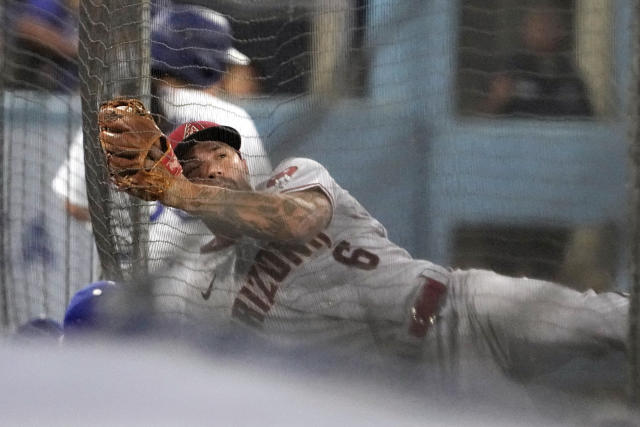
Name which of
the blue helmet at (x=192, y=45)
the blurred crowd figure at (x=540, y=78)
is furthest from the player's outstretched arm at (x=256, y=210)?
the blurred crowd figure at (x=540, y=78)

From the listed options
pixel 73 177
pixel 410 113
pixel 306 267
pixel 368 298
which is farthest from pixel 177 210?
pixel 73 177

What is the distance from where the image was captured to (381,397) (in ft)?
5.73

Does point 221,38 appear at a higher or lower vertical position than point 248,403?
higher

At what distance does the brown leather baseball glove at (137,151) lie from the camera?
8.25 ft

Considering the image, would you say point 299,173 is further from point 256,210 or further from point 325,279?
point 325,279

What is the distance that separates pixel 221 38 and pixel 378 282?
724 millimetres

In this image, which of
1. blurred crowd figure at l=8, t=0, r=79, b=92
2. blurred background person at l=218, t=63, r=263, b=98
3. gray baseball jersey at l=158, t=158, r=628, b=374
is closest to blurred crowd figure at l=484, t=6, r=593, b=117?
gray baseball jersey at l=158, t=158, r=628, b=374

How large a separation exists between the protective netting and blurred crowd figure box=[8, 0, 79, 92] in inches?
8.8

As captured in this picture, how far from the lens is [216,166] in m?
2.63

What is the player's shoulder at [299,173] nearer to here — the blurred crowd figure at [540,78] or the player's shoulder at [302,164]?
the player's shoulder at [302,164]

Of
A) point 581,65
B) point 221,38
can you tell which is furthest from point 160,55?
point 581,65

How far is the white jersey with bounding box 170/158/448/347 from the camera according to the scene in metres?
2.41

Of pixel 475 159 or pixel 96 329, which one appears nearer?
pixel 475 159

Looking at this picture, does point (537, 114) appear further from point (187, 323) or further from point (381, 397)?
point (187, 323)
